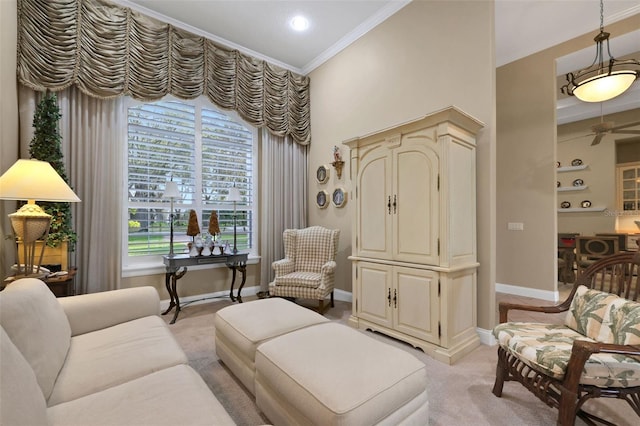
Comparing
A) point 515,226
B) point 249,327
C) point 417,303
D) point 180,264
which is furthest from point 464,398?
point 515,226

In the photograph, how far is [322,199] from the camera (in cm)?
438

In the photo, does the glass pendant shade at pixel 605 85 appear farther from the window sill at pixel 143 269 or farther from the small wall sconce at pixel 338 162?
the window sill at pixel 143 269

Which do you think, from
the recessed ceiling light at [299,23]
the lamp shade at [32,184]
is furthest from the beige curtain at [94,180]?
the recessed ceiling light at [299,23]

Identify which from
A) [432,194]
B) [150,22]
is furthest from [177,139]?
[432,194]

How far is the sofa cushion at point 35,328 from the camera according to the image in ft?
3.61

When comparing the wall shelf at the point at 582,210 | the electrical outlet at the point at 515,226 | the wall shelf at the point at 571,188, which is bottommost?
the electrical outlet at the point at 515,226

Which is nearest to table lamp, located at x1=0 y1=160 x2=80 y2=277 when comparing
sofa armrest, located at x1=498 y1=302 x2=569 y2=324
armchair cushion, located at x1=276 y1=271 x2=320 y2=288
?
armchair cushion, located at x1=276 y1=271 x2=320 y2=288

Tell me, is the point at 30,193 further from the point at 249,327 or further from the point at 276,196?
the point at 276,196

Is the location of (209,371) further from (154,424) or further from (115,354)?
(154,424)

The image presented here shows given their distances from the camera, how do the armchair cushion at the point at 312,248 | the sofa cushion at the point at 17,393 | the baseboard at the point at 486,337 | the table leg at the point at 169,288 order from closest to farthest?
the sofa cushion at the point at 17,393
the baseboard at the point at 486,337
the table leg at the point at 169,288
the armchair cushion at the point at 312,248

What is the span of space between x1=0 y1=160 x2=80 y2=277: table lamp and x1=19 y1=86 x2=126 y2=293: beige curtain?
36.5 inches

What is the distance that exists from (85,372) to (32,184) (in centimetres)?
132

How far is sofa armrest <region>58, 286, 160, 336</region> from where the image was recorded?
69.8 inches

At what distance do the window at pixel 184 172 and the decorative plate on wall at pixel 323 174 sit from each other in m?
1.04
